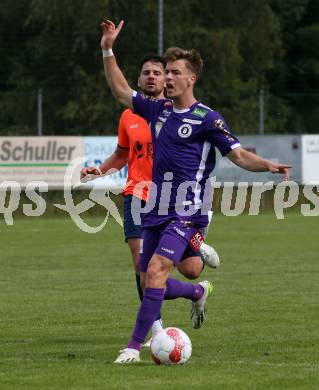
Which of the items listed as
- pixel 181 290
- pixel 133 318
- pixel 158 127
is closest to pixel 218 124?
pixel 158 127

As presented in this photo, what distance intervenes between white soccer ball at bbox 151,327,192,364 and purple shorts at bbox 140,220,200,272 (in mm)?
552

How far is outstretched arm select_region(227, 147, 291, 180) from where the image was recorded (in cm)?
771

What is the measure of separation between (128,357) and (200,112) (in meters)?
1.78

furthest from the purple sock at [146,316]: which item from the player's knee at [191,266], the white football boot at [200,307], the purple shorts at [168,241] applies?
the white football boot at [200,307]

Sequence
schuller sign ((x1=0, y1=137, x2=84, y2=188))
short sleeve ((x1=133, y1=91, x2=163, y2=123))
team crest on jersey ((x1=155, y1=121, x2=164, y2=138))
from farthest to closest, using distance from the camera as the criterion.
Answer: schuller sign ((x1=0, y1=137, x2=84, y2=188)), short sleeve ((x1=133, y1=91, x2=163, y2=123)), team crest on jersey ((x1=155, y1=121, x2=164, y2=138))

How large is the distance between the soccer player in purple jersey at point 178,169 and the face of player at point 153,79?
0.66m

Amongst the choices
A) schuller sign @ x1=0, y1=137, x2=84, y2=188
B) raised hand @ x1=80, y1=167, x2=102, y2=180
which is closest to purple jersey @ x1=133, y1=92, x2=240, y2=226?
raised hand @ x1=80, y1=167, x2=102, y2=180

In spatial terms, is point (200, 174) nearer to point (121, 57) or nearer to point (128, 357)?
point (128, 357)

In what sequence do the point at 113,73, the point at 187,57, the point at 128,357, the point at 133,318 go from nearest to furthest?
the point at 128,357 < the point at 187,57 < the point at 113,73 < the point at 133,318

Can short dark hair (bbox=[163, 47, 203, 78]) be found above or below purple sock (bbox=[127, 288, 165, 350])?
above

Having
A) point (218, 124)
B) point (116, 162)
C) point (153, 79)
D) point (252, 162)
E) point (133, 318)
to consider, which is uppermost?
point (153, 79)

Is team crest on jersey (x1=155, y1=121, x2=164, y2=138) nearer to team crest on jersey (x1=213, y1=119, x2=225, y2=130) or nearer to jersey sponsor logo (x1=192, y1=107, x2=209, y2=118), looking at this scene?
jersey sponsor logo (x1=192, y1=107, x2=209, y2=118)

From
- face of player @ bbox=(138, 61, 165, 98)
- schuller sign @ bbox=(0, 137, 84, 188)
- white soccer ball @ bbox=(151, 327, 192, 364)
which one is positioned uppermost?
face of player @ bbox=(138, 61, 165, 98)

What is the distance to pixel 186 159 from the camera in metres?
8.09
